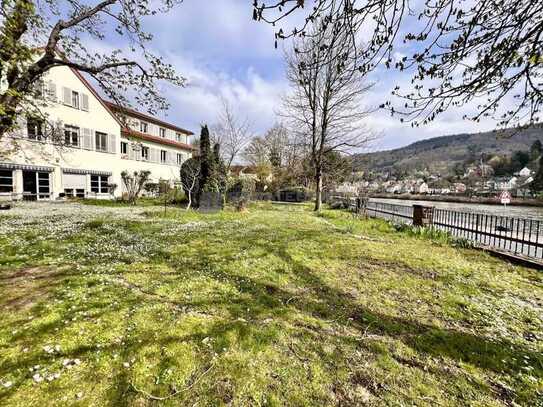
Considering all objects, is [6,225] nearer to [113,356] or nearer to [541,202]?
[113,356]

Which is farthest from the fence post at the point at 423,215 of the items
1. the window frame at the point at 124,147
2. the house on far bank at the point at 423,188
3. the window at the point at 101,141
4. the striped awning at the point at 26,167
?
the house on far bank at the point at 423,188

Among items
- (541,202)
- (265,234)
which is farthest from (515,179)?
(265,234)

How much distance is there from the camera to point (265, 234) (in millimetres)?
8547

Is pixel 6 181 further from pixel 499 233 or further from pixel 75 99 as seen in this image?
pixel 499 233

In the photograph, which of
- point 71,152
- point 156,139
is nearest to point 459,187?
point 156,139

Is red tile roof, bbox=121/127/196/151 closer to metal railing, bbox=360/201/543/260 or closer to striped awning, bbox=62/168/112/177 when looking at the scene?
striped awning, bbox=62/168/112/177

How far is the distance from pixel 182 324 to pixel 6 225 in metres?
9.76

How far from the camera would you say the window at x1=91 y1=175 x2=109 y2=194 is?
21.8 m

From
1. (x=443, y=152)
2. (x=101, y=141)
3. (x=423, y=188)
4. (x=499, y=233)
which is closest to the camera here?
(x=499, y=233)

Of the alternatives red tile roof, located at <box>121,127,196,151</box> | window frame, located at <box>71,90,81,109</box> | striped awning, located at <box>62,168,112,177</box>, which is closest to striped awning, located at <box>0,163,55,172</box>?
striped awning, located at <box>62,168,112,177</box>

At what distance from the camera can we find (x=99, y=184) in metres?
22.3

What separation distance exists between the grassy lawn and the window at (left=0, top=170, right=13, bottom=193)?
16667 millimetres

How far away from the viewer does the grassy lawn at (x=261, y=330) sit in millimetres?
2053

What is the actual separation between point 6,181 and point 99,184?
603cm
